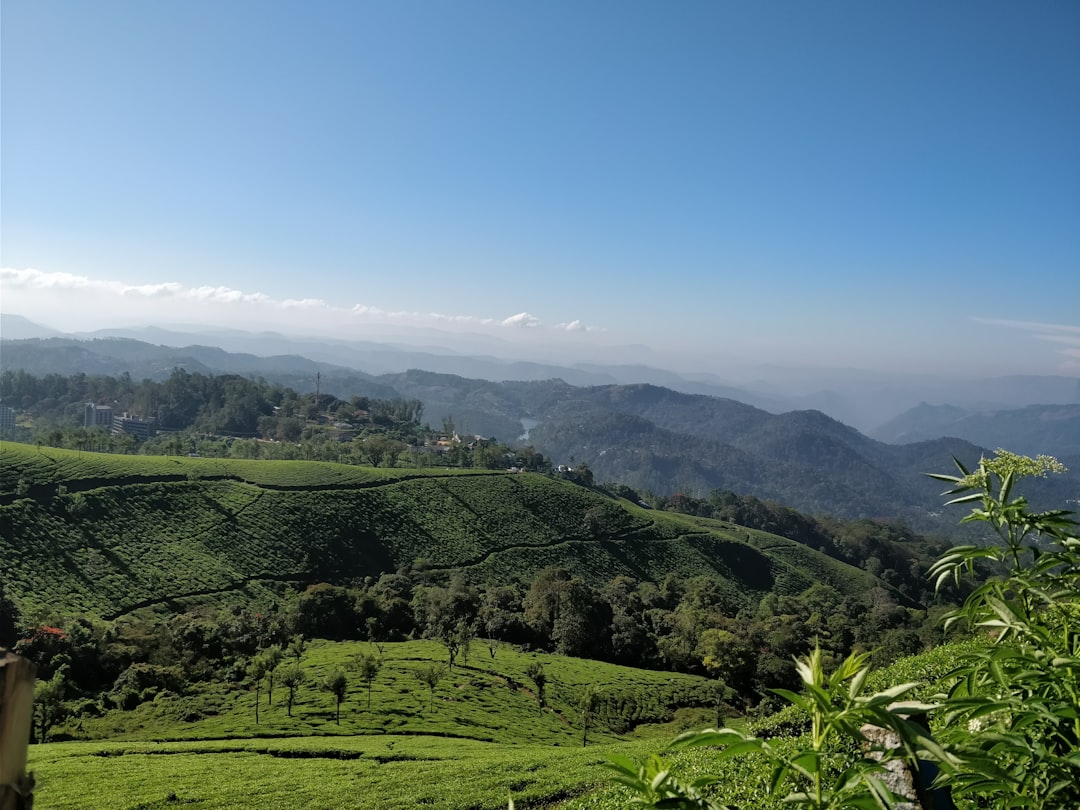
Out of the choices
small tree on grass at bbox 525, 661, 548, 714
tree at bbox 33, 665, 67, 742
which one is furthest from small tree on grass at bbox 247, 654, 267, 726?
small tree on grass at bbox 525, 661, 548, 714

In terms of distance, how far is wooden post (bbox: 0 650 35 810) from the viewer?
128 cm

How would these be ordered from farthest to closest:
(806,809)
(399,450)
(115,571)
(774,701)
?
(399,450), (115,571), (774,701), (806,809)

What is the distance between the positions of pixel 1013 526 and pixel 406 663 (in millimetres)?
35859

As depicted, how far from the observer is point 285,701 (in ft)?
91.5

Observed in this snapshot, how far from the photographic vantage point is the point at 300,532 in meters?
55.0

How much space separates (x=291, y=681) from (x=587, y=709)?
A: 13.1 metres

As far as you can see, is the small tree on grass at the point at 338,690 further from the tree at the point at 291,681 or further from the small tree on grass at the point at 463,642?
the small tree on grass at the point at 463,642

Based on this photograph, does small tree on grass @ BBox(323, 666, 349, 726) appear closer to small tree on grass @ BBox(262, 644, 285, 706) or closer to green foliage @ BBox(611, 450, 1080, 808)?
small tree on grass @ BBox(262, 644, 285, 706)

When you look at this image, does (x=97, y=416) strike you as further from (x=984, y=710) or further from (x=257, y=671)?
(x=984, y=710)

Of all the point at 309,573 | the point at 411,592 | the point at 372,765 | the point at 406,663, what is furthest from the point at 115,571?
the point at 372,765

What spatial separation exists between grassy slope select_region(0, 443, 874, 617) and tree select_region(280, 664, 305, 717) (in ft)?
58.0

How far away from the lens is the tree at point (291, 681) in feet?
88.3

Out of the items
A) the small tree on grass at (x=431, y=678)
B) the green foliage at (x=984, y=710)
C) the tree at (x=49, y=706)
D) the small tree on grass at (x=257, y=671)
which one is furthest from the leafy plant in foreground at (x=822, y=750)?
the tree at (x=49, y=706)

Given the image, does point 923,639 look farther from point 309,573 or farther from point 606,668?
point 309,573
